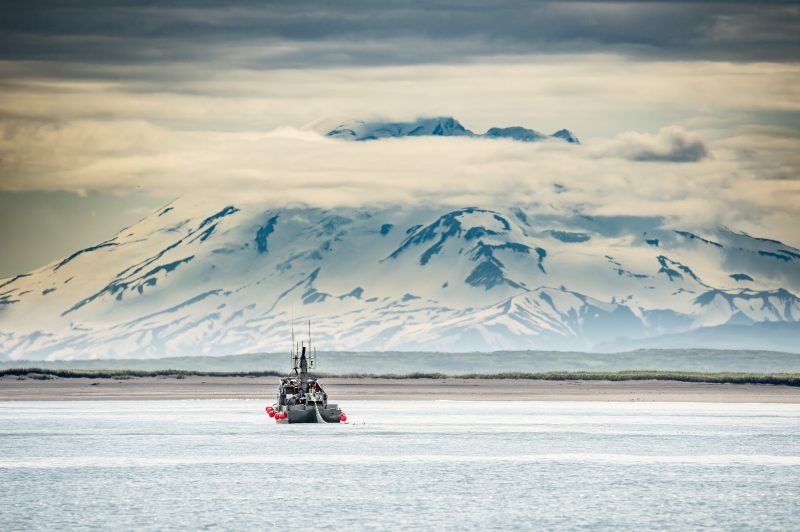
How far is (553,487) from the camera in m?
84.4

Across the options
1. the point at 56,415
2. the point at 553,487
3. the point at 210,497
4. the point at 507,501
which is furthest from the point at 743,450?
the point at 56,415

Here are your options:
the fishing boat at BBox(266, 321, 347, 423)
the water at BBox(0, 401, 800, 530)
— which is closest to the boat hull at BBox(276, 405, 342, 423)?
the fishing boat at BBox(266, 321, 347, 423)

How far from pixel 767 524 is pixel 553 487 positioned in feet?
53.6

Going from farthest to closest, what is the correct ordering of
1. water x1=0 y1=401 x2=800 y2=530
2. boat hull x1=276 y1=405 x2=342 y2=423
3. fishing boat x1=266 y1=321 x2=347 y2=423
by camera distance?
fishing boat x1=266 y1=321 x2=347 y2=423 → boat hull x1=276 y1=405 x2=342 y2=423 → water x1=0 y1=401 x2=800 y2=530

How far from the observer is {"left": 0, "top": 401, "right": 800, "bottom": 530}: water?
72375 mm

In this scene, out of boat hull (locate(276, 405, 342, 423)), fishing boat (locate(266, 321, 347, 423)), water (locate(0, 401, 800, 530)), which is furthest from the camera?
fishing boat (locate(266, 321, 347, 423))

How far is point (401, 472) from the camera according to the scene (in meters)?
91.8

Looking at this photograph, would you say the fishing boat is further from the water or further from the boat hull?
the water

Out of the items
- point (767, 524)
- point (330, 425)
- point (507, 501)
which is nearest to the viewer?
point (767, 524)

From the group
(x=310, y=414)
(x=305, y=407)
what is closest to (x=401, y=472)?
(x=305, y=407)

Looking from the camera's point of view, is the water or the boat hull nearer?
the water

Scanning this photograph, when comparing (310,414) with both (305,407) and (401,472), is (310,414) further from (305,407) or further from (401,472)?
(401,472)

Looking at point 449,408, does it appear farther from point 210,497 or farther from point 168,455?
point 210,497

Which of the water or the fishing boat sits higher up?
the fishing boat
